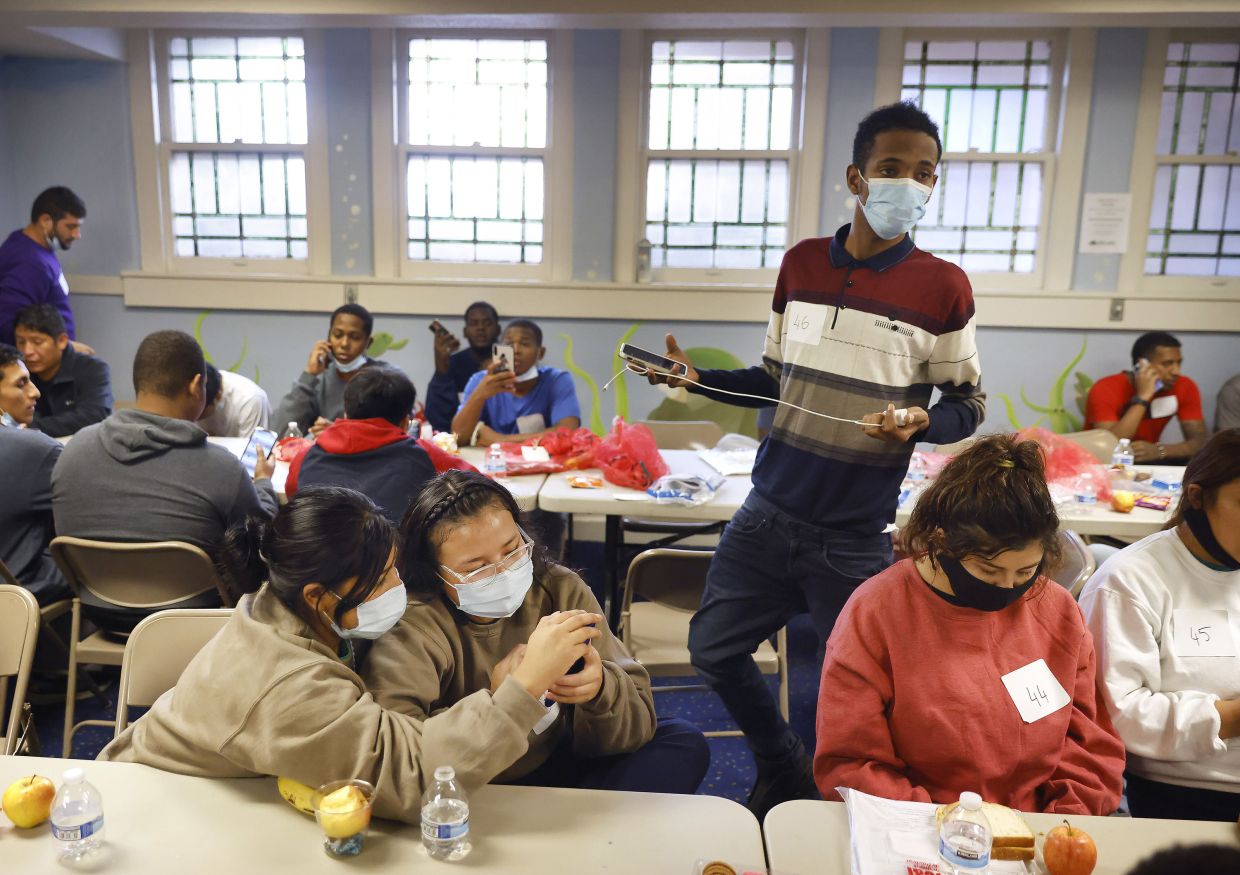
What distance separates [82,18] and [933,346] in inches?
180

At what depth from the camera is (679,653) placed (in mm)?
2500

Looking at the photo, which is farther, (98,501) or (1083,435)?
(1083,435)

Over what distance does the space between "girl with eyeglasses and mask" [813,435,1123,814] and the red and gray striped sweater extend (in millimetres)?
489

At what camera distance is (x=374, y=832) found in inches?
47.4

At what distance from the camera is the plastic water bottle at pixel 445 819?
1.15 meters

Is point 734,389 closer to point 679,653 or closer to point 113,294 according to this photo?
point 679,653

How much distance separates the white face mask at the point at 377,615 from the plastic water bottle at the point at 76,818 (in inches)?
15.0

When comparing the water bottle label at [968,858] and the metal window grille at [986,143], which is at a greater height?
the metal window grille at [986,143]

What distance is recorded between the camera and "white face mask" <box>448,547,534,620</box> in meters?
1.53

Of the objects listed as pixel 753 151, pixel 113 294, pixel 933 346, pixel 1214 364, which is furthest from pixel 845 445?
pixel 113 294

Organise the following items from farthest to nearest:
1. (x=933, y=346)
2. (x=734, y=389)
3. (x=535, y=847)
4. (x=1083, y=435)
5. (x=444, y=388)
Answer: (x=444, y=388) < (x=1083, y=435) < (x=734, y=389) < (x=933, y=346) < (x=535, y=847)

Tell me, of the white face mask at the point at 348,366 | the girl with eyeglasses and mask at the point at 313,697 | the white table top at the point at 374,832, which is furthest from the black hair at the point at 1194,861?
the white face mask at the point at 348,366

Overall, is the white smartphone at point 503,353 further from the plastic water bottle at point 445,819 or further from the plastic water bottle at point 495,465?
the plastic water bottle at point 445,819

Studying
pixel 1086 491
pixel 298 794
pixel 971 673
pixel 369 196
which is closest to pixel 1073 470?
pixel 1086 491
